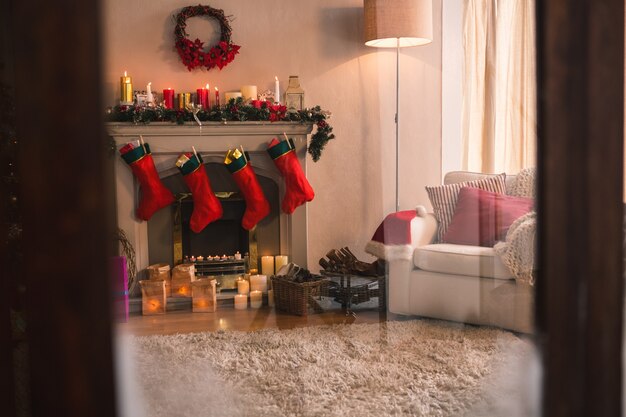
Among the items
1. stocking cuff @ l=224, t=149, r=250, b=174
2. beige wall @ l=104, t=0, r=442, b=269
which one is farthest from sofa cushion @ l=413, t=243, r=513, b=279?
stocking cuff @ l=224, t=149, r=250, b=174

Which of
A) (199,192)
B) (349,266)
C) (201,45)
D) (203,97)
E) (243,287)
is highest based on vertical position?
(201,45)

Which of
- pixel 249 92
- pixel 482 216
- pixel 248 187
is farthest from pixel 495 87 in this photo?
pixel 248 187

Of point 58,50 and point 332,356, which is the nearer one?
point 58,50

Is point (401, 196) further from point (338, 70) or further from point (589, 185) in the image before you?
point (589, 185)

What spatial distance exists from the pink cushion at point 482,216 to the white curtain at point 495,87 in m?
0.39

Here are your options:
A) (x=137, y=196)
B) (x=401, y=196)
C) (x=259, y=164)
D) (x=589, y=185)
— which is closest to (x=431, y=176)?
(x=401, y=196)

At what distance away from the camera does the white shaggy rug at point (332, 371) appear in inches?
70.8

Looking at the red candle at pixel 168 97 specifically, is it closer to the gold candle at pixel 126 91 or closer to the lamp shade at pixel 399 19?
the gold candle at pixel 126 91

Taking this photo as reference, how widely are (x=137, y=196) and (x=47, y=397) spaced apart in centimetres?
318

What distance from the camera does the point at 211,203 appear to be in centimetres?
329

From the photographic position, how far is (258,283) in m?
3.21

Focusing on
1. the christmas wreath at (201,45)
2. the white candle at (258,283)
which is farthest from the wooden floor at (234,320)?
the christmas wreath at (201,45)

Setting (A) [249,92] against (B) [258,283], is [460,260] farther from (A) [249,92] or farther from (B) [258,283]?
(A) [249,92]

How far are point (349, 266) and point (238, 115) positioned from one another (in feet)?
3.10
